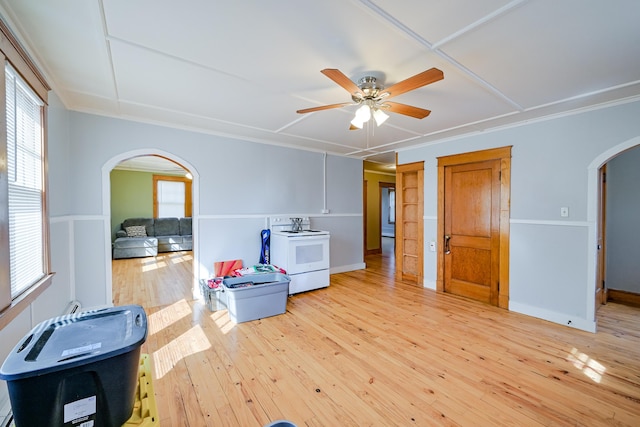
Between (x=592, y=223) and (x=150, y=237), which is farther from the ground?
(x=592, y=223)

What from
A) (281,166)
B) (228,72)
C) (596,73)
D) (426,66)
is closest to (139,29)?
(228,72)

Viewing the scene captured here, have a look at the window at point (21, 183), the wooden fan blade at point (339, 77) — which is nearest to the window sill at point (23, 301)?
the window at point (21, 183)

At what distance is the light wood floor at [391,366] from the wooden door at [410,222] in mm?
1120

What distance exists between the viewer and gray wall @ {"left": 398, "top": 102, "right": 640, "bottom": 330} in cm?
281

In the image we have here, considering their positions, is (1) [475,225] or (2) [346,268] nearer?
(1) [475,225]

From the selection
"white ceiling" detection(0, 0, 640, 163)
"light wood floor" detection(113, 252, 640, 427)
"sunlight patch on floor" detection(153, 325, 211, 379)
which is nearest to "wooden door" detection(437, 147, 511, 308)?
"light wood floor" detection(113, 252, 640, 427)

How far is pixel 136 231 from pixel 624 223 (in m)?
9.99

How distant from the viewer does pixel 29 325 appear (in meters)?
1.71

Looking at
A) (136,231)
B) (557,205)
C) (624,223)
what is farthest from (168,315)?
(624,223)

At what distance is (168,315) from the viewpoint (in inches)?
127

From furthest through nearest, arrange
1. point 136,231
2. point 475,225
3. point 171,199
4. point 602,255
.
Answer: point 171,199 < point 136,231 < point 475,225 < point 602,255

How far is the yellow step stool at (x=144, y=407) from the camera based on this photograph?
Result: 1.10 meters

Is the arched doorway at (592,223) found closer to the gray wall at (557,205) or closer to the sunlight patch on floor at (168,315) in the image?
the gray wall at (557,205)

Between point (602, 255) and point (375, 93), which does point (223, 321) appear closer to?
point (375, 93)
